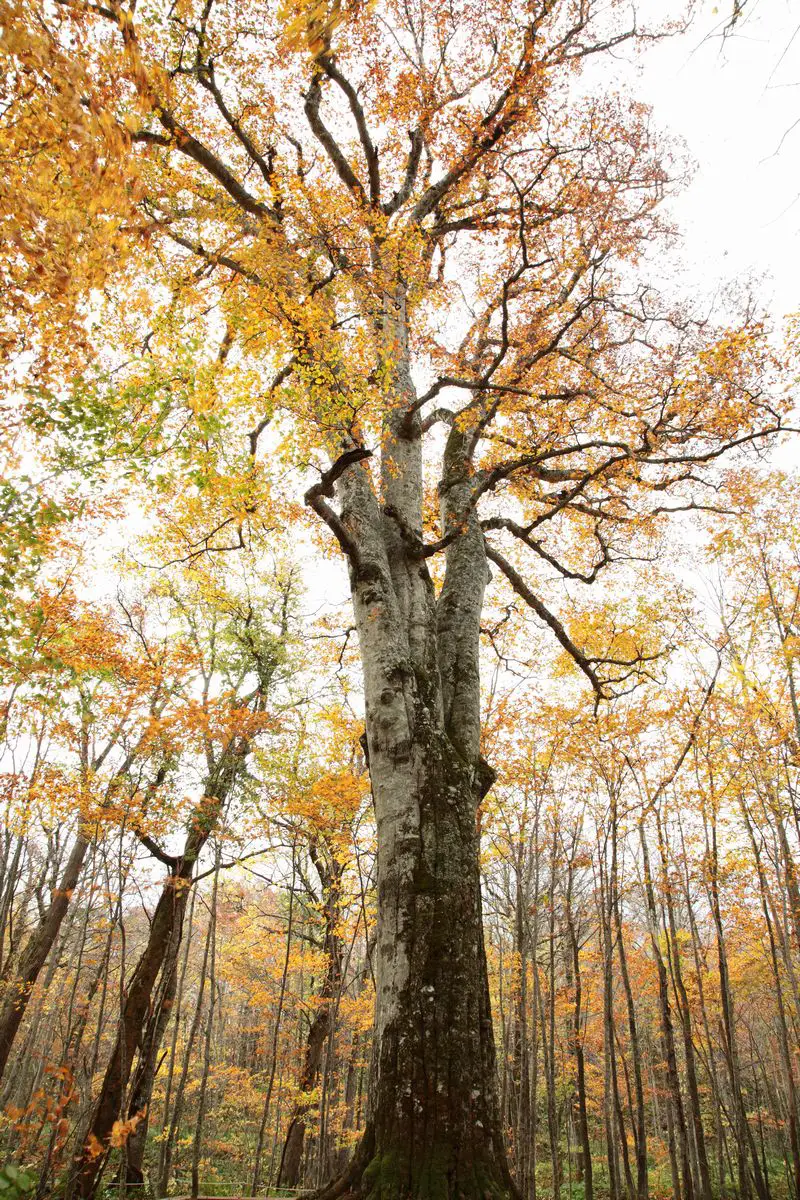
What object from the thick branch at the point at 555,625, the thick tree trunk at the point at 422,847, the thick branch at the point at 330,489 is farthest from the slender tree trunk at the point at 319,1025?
the thick branch at the point at 330,489

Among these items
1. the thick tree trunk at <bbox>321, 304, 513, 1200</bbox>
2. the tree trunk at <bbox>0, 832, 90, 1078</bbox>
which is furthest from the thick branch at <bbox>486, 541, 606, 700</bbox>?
the tree trunk at <bbox>0, 832, 90, 1078</bbox>

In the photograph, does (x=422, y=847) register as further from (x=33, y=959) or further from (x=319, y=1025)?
(x=33, y=959)

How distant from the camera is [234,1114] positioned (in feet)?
66.8

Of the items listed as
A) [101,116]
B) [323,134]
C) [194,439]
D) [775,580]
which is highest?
[323,134]

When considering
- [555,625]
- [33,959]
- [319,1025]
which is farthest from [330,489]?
[319,1025]

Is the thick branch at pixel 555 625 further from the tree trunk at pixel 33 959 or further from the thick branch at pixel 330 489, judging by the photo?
the tree trunk at pixel 33 959

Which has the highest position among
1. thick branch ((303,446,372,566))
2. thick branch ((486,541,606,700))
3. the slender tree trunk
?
thick branch ((486,541,606,700))

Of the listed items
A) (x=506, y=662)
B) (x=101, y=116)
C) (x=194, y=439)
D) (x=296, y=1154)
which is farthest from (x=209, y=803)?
(x=101, y=116)

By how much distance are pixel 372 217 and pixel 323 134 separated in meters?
1.48

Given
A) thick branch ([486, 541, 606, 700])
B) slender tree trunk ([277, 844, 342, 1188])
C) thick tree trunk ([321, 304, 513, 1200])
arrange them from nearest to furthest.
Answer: thick tree trunk ([321, 304, 513, 1200]) → thick branch ([486, 541, 606, 700]) → slender tree trunk ([277, 844, 342, 1188])

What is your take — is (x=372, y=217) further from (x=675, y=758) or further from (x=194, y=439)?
(x=675, y=758)

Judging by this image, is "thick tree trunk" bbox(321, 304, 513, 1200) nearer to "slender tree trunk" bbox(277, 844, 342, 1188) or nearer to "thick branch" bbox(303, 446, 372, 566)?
"thick branch" bbox(303, 446, 372, 566)

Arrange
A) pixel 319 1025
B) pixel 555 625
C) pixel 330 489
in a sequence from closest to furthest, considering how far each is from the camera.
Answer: pixel 330 489 → pixel 555 625 → pixel 319 1025

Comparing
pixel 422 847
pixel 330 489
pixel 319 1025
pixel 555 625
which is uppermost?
pixel 555 625
